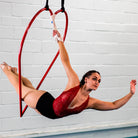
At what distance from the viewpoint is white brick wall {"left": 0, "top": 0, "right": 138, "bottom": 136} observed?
2098 mm

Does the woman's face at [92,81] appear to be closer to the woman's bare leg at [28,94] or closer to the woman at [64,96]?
the woman at [64,96]

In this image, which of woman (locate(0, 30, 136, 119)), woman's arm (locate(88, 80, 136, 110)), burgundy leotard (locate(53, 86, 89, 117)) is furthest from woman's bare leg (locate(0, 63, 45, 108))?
woman's arm (locate(88, 80, 136, 110))

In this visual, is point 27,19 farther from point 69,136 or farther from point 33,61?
point 69,136

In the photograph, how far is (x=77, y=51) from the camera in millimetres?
2289

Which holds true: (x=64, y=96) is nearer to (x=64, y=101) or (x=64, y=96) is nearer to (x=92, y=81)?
(x=64, y=101)

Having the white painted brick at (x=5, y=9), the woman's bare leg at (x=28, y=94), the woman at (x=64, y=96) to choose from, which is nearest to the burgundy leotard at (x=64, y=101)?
the woman at (x=64, y=96)

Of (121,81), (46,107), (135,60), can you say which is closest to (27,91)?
(46,107)

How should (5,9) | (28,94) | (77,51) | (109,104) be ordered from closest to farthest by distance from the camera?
(28,94) → (5,9) → (109,104) → (77,51)

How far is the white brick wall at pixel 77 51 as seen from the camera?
6.88 feet

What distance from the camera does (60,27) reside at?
2.22 meters

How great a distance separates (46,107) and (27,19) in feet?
2.56

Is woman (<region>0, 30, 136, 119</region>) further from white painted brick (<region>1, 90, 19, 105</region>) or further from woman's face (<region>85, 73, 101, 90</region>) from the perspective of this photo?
white painted brick (<region>1, 90, 19, 105</region>)

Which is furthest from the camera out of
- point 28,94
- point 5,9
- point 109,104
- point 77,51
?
point 77,51

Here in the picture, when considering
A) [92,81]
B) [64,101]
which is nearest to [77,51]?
[92,81]
